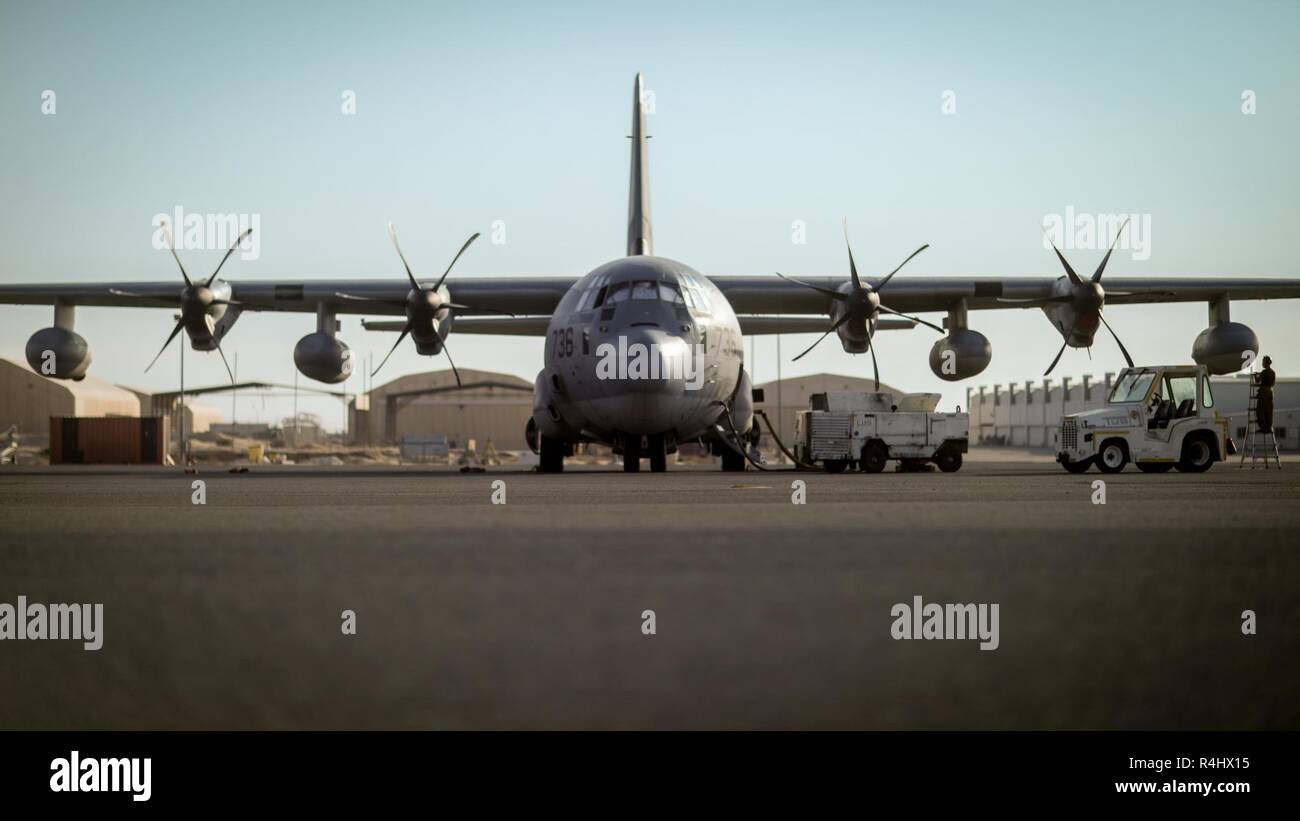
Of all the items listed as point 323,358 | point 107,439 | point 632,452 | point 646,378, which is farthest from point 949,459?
point 107,439

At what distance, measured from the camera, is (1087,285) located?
2544 centimetres

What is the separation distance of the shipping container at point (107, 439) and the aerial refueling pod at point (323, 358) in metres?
21.9

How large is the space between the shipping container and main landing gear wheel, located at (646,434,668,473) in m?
30.8

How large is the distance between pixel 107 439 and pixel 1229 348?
132 feet

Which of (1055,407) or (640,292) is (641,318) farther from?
(1055,407)

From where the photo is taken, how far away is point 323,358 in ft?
82.9

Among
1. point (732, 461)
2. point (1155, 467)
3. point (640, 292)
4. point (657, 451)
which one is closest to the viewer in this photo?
point (640, 292)

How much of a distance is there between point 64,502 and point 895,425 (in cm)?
1656
